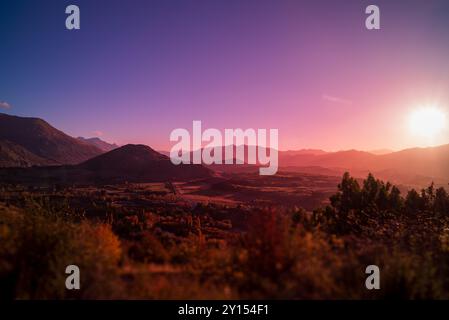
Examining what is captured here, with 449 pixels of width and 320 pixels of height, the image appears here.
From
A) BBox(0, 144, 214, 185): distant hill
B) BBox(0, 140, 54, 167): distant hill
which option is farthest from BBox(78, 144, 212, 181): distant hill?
BBox(0, 140, 54, 167): distant hill

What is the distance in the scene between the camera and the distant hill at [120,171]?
8862cm

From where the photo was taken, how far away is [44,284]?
706cm

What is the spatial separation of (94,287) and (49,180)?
285 ft

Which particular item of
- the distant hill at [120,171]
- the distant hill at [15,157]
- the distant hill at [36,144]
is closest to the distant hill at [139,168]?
the distant hill at [120,171]

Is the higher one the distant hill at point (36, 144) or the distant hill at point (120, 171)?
the distant hill at point (36, 144)

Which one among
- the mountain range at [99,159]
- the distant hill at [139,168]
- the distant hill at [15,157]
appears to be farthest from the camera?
the distant hill at [15,157]

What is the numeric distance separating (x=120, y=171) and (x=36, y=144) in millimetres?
85439

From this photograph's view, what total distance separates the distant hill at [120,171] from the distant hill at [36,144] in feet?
139

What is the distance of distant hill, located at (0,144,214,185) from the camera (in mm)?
88625

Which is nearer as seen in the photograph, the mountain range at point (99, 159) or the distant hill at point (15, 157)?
the mountain range at point (99, 159)

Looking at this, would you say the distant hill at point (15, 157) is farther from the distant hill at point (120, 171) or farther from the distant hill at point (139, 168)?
the distant hill at point (120, 171)
